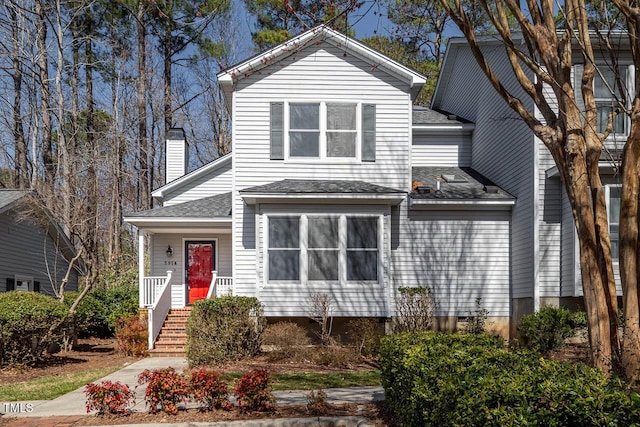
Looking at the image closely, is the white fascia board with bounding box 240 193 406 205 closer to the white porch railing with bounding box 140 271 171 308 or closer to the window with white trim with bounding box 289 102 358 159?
the window with white trim with bounding box 289 102 358 159

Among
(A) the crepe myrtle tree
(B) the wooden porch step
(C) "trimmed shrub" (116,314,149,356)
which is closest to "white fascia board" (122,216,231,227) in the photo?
(B) the wooden porch step

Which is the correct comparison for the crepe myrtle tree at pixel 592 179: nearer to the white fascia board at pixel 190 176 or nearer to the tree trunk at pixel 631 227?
the tree trunk at pixel 631 227

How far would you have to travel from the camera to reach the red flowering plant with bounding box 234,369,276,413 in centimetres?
730

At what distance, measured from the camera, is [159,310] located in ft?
49.0

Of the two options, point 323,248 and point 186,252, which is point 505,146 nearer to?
point 323,248

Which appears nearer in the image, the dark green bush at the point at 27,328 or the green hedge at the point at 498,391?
the green hedge at the point at 498,391

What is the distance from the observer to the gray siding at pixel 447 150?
17622 mm

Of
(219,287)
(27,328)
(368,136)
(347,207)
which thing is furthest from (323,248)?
(27,328)

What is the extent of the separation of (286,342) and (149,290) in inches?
201

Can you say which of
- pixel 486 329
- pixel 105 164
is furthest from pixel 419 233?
pixel 105 164

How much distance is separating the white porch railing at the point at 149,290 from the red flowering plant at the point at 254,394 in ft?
29.4

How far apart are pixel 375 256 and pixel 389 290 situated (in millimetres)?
861

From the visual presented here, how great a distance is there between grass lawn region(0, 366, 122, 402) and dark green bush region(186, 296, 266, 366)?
1.71 metres

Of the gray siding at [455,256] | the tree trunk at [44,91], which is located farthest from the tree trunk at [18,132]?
the gray siding at [455,256]
